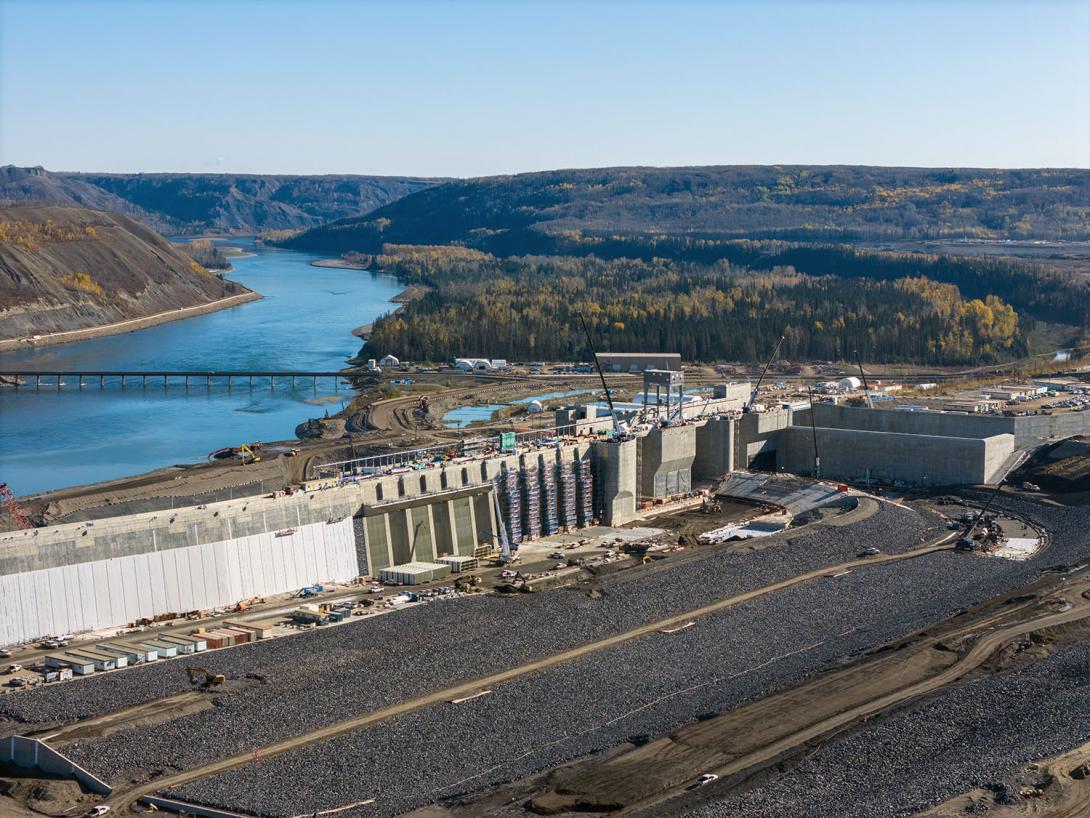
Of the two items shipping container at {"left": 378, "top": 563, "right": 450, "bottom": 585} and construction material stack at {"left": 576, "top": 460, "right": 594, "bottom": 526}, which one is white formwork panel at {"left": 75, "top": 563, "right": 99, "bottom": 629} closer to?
shipping container at {"left": 378, "top": 563, "right": 450, "bottom": 585}

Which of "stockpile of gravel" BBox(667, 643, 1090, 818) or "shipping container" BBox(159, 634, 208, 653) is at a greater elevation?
"shipping container" BBox(159, 634, 208, 653)

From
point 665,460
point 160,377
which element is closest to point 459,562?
point 665,460

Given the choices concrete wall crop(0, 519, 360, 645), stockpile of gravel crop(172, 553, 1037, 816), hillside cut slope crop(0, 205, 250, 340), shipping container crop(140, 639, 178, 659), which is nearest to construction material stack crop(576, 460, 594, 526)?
concrete wall crop(0, 519, 360, 645)

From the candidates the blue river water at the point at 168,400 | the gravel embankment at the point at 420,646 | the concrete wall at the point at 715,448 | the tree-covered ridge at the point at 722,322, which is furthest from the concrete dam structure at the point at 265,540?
the tree-covered ridge at the point at 722,322

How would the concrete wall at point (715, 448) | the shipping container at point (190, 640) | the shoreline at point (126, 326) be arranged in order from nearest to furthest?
the shipping container at point (190, 640) → the concrete wall at point (715, 448) → the shoreline at point (126, 326)

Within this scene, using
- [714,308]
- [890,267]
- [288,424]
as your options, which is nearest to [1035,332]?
[714,308]

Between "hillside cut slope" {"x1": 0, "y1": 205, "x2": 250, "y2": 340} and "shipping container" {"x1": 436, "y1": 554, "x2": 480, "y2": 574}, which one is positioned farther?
"hillside cut slope" {"x1": 0, "y1": 205, "x2": 250, "y2": 340}

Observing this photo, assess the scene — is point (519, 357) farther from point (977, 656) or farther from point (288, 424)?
point (977, 656)

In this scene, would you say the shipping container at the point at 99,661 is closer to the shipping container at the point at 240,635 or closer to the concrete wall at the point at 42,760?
the shipping container at the point at 240,635
